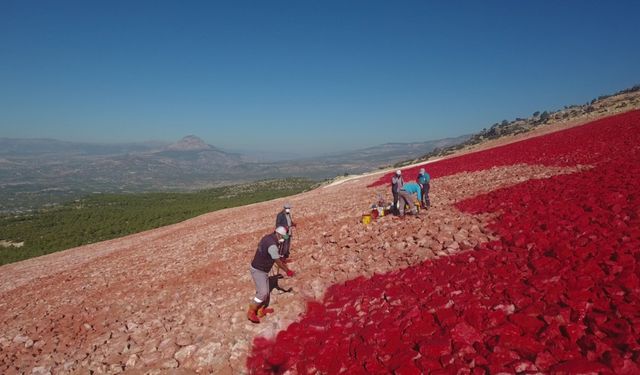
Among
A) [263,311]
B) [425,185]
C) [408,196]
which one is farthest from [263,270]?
[425,185]

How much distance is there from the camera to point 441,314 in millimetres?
7547

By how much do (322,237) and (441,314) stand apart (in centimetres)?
989

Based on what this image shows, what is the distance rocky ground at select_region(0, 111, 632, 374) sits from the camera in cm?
995

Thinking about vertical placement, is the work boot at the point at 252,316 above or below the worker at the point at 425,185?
below

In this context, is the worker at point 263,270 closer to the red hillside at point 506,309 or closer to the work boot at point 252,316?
the work boot at point 252,316

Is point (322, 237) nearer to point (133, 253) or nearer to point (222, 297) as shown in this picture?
point (222, 297)

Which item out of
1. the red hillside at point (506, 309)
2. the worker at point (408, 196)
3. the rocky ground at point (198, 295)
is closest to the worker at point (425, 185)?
the worker at point (408, 196)

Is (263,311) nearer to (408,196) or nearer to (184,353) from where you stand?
(184,353)

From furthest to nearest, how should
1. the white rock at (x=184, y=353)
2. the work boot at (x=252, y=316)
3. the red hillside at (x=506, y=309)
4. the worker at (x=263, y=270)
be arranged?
the worker at (x=263, y=270), the work boot at (x=252, y=316), the white rock at (x=184, y=353), the red hillside at (x=506, y=309)

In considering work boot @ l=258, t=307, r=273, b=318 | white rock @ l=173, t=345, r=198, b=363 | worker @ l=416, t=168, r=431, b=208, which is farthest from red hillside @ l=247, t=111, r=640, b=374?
worker @ l=416, t=168, r=431, b=208

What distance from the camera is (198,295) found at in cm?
1356

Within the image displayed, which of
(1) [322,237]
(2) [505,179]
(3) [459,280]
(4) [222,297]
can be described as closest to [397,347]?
(3) [459,280]

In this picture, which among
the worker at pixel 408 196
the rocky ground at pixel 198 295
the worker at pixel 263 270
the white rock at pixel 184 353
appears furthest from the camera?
the worker at pixel 408 196

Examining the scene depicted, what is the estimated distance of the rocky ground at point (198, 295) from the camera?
32.7 feet
